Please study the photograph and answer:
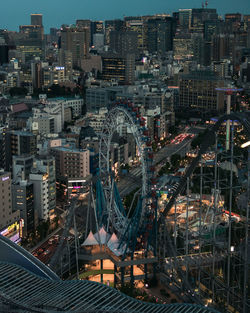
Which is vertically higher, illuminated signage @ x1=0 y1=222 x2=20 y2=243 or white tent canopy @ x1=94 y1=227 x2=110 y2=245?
white tent canopy @ x1=94 y1=227 x2=110 y2=245

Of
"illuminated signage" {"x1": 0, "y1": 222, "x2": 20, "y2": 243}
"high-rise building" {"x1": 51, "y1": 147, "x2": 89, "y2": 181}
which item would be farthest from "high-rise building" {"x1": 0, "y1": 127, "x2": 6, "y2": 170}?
"illuminated signage" {"x1": 0, "y1": 222, "x2": 20, "y2": 243}

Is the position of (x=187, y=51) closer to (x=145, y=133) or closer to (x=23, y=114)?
(x=23, y=114)

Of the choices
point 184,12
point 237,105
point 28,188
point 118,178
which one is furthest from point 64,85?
point 184,12

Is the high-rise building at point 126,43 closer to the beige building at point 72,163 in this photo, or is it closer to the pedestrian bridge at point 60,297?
the beige building at point 72,163

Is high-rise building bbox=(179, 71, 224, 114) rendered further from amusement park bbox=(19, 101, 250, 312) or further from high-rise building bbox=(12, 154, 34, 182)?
amusement park bbox=(19, 101, 250, 312)

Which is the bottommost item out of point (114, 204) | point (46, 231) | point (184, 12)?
point (46, 231)

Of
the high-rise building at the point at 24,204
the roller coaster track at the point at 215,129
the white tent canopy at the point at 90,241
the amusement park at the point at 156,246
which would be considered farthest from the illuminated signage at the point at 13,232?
the roller coaster track at the point at 215,129

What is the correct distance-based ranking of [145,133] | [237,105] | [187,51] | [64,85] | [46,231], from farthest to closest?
[187,51] → [64,85] → [237,105] → [46,231] → [145,133]

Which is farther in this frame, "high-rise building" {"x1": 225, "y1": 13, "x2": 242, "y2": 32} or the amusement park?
"high-rise building" {"x1": 225, "y1": 13, "x2": 242, "y2": 32}
